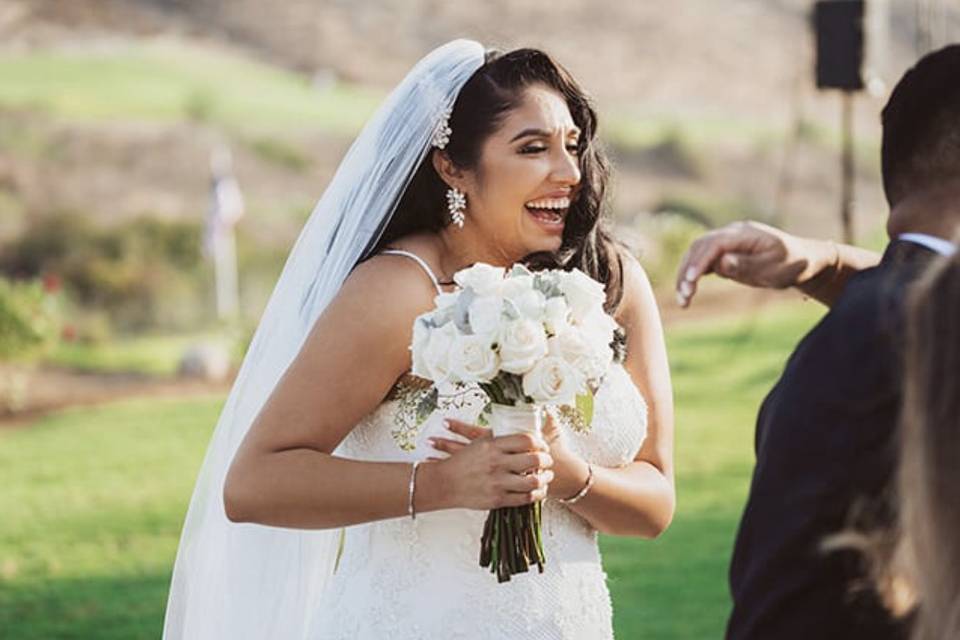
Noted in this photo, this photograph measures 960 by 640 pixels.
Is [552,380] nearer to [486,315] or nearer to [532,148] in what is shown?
[486,315]

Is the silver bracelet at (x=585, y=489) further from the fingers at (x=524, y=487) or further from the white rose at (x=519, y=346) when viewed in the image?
the white rose at (x=519, y=346)

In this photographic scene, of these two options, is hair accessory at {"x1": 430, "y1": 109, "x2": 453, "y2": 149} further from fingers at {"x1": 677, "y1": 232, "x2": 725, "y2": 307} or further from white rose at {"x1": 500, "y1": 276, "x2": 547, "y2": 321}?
fingers at {"x1": 677, "y1": 232, "x2": 725, "y2": 307}

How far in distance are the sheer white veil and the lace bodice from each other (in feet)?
0.81

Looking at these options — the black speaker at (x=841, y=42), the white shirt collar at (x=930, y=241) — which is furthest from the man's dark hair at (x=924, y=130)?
the black speaker at (x=841, y=42)

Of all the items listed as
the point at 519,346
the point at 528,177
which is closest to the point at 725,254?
the point at 519,346

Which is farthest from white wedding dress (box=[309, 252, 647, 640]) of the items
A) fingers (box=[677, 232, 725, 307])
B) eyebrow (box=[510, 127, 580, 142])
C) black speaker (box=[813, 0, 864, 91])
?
black speaker (box=[813, 0, 864, 91])

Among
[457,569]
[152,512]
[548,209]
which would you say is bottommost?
[152,512]

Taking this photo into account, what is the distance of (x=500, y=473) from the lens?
3.40 m

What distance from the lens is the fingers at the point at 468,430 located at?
350 centimetres

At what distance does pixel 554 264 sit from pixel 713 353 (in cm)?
1176

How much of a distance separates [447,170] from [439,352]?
28.7 inches

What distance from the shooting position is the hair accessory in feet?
12.8

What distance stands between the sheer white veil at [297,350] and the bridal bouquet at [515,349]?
55 centimetres

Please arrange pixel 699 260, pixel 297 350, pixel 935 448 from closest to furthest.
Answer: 1. pixel 935 448
2. pixel 699 260
3. pixel 297 350
